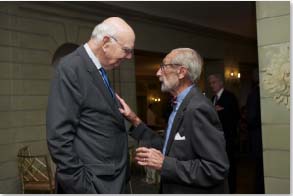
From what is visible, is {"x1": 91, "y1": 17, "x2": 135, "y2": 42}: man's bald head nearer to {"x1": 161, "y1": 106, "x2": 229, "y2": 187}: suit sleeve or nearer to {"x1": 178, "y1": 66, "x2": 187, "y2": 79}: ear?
{"x1": 178, "y1": 66, "x2": 187, "y2": 79}: ear

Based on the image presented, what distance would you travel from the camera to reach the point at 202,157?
5.73ft

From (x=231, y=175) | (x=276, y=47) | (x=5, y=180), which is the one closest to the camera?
(x=276, y=47)

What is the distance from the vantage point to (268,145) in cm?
296

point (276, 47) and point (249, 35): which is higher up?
point (249, 35)

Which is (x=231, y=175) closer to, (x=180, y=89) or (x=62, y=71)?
(x=180, y=89)

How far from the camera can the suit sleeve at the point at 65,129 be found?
162 centimetres

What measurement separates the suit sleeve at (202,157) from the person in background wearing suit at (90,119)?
24 cm

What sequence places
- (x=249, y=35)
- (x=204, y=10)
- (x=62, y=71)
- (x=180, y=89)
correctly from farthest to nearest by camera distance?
(x=249, y=35) < (x=204, y=10) < (x=180, y=89) < (x=62, y=71)

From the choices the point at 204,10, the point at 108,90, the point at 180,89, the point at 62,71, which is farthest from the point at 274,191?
the point at 204,10

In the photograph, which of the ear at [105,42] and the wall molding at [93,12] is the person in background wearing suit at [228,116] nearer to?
the wall molding at [93,12]

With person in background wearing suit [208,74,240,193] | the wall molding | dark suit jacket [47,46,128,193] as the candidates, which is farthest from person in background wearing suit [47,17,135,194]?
the wall molding

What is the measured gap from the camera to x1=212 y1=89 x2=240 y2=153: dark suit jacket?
4.79m

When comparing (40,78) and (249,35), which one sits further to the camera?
(249,35)

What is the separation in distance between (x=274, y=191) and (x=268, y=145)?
1.04 ft
